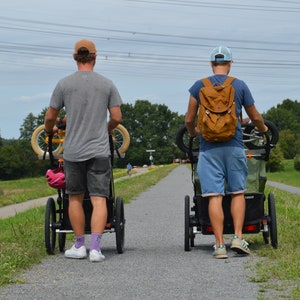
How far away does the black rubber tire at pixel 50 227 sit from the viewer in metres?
7.42

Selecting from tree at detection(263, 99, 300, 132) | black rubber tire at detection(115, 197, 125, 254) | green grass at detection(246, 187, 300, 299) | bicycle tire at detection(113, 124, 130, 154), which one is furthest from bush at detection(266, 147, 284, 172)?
black rubber tire at detection(115, 197, 125, 254)

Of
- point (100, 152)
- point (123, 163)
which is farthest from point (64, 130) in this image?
point (123, 163)

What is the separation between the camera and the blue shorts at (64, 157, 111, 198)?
716cm

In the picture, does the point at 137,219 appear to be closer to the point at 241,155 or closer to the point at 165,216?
the point at 165,216

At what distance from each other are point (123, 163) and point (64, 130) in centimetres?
13271

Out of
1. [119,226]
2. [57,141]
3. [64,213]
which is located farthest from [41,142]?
[119,226]

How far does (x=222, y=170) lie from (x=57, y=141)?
1.75m

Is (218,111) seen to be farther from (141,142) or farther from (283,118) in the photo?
(283,118)

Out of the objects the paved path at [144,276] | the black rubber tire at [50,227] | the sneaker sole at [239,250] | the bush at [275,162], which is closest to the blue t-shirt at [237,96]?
the sneaker sole at [239,250]

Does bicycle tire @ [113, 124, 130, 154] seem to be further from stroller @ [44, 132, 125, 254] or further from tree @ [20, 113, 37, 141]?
tree @ [20, 113, 37, 141]

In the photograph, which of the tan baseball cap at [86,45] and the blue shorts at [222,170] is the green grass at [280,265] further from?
the tan baseball cap at [86,45]

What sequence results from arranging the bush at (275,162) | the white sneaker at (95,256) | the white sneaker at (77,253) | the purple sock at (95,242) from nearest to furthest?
the white sneaker at (95,256), the purple sock at (95,242), the white sneaker at (77,253), the bush at (275,162)

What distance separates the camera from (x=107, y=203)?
7570 millimetres

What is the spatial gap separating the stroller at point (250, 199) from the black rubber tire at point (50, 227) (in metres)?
1.34
